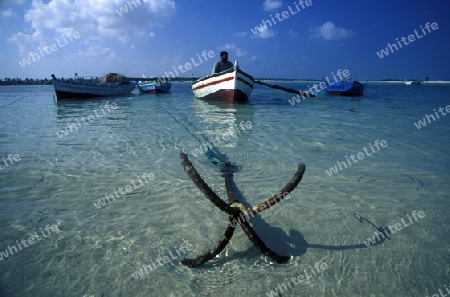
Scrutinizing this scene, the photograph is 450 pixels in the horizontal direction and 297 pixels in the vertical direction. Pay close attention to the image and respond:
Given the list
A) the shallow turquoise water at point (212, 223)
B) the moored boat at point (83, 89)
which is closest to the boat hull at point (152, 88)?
the moored boat at point (83, 89)

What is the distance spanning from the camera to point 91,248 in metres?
2.45

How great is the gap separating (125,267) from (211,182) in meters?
2.04

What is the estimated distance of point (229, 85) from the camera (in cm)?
1692

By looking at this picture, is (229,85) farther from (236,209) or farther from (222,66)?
(236,209)

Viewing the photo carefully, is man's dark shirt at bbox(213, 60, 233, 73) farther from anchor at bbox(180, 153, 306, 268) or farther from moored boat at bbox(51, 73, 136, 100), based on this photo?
anchor at bbox(180, 153, 306, 268)

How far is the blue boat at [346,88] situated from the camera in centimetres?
2625

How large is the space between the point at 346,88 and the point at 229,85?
15642mm

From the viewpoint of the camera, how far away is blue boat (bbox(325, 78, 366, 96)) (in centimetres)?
2625

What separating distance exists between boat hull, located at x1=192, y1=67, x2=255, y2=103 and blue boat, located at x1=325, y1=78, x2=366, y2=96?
13.3 meters

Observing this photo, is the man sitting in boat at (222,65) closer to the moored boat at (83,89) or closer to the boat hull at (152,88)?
the moored boat at (83,89)

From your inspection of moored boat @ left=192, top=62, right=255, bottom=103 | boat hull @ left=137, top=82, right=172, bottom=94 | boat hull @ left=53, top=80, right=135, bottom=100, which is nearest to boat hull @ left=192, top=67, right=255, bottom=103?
moored boat @ left=192, top=62, right=255, bottom=103

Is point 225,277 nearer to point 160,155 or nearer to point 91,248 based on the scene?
point 91,248

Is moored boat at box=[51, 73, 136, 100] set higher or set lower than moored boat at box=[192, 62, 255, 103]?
higher

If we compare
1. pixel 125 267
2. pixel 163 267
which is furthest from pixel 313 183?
pixel 125 267
